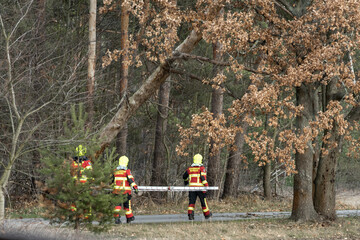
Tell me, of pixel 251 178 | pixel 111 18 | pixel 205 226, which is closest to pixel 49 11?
pixel 111 18

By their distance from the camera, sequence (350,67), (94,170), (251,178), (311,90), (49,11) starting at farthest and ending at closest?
(251,178), (49,11), (311,90), (350,67), (94,170)

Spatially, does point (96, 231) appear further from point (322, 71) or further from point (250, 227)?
point (322, 71)

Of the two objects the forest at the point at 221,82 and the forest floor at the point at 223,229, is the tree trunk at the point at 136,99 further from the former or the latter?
the forest floor at the point at 223,229

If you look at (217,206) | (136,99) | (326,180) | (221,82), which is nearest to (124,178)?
(221,82)

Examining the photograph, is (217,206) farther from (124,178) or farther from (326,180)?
(124,178)

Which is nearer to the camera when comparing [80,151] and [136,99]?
[80,151]

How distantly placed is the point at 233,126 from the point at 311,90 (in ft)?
9.57

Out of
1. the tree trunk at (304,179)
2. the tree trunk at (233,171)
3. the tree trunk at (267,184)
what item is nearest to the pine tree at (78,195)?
the tree trunk at (304,179)

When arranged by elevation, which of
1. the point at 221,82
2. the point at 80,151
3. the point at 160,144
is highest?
the point at 221,82

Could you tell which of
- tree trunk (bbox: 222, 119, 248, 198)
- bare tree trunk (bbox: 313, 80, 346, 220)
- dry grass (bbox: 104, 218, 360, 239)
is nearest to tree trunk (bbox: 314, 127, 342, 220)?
bare tree trunk (bbox: 313, 80, 346, 220)

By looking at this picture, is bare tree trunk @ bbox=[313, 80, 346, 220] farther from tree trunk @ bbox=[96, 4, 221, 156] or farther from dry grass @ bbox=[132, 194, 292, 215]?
tree trunk @ bbox=[96, 4, 221, 156]

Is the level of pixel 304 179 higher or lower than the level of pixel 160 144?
lower

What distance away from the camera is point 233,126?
14.1 meters

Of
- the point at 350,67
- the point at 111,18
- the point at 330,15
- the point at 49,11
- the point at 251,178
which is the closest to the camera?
the point at 330,15
